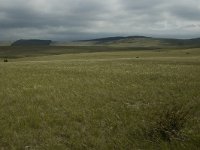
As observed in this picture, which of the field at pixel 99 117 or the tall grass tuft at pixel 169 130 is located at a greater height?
the tall grass tuft at pixel 169 130

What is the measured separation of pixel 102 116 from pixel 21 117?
2850 mm

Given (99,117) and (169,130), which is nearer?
(169,130)

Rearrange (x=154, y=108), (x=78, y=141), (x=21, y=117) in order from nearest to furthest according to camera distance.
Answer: (x=78, y=141) → (x=21, y=117) → (x=154, y=108)

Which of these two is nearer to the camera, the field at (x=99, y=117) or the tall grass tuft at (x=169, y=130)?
the tall grass tuft at (x=169, y=130)

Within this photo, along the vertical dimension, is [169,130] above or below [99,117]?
above

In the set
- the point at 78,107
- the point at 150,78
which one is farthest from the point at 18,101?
the point at 150,78

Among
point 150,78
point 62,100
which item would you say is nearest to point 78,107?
point 62,100

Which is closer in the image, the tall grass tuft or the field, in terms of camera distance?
the tall grass tuft

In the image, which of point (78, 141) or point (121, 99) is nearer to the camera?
point (78, 141)

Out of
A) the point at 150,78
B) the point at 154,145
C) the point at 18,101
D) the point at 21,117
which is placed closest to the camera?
the point at 154,145

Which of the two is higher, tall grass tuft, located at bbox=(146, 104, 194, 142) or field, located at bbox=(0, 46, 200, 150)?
tall grass tuft, located at bbox=(146, 104, 194, 142)

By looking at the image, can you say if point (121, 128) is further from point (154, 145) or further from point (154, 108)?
point (154, 108)

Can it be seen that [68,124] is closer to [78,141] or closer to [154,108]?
[78,141]

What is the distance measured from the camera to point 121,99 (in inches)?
655
